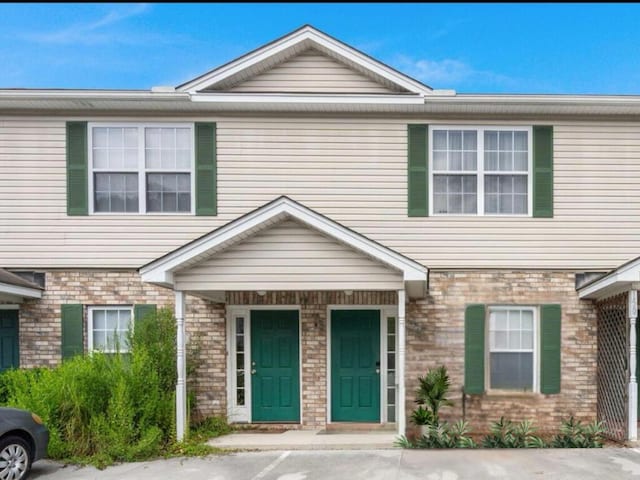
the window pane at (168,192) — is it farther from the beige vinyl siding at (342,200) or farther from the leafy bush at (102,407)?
the leafy bush at (102,407)

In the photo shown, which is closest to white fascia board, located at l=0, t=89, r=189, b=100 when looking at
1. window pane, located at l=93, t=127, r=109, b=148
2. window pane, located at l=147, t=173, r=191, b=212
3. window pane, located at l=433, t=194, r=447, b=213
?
window pane, located at l=93, t=127, r=109, b=148

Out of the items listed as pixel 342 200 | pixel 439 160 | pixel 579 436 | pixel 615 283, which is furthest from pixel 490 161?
pixel 579 436

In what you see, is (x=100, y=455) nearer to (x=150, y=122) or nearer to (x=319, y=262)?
(x=319, y=262)

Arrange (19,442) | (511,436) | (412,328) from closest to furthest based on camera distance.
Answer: (19,442), (511,436), (412,328)

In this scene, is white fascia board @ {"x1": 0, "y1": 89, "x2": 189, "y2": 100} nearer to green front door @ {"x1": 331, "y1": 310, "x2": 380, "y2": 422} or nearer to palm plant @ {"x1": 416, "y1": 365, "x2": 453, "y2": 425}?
green front door @ {"x1": 331, "y1": 310, "x2": 380, "y2": 422}

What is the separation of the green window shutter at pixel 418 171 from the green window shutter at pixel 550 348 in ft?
9.02

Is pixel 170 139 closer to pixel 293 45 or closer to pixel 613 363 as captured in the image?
pixel 293 45

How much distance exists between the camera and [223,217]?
9531mm

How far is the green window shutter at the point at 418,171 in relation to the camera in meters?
9.52

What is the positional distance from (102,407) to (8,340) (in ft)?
9.60

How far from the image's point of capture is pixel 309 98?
9242 millimetres

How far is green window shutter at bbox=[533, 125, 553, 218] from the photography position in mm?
9484

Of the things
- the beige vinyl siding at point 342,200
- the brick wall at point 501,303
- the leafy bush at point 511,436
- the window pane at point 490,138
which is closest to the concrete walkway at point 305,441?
the brick wall at point 501,303

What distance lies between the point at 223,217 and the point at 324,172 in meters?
1.96
